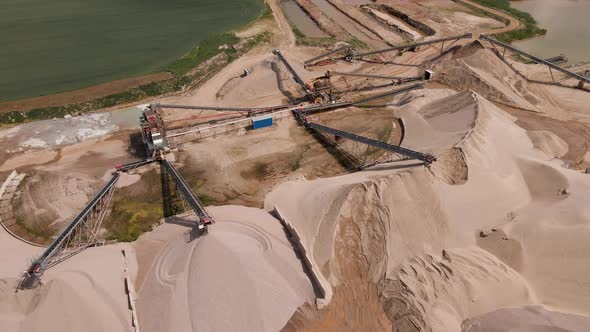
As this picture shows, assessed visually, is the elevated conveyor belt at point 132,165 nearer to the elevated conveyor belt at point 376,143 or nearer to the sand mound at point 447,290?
the elevated conveyor belt at point 376,143

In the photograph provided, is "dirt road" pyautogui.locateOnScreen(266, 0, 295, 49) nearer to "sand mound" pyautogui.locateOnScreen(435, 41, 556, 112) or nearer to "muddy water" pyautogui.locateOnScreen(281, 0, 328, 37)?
"muddy water" pyautogui.locateOnScreen(281, 0, 328, 37)

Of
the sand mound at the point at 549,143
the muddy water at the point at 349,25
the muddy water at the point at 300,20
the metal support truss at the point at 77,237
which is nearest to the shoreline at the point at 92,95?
the metal support truss at the point at 77,237

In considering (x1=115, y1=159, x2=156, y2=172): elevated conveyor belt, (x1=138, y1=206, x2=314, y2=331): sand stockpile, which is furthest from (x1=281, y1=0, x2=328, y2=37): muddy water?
(x1=138, y1=206, x2=314, y2=331): sand stockpile

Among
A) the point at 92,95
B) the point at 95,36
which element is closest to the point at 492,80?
the point at 92,95

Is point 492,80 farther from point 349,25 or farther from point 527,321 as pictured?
point 527,321

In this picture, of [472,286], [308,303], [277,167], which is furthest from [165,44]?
[472,286]

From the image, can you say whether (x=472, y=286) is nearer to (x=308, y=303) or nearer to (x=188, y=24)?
(x=308, y=303)
